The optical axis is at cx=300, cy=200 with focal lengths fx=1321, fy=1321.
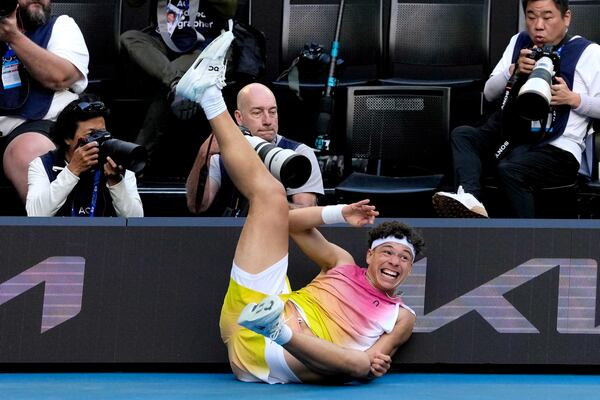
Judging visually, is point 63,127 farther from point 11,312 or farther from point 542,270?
point 542,270

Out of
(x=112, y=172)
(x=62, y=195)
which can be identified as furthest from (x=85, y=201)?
(x=112, y=172)

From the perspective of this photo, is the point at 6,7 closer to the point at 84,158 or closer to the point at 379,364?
the point at 84,158

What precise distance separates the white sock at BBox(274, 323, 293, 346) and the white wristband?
61cm

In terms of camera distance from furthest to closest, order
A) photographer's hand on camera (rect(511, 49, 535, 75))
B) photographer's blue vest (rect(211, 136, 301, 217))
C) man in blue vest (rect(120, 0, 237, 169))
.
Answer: man in blue vest (rect(120, 0, 237, 169)), photographer's hand on camera (rect(511, 49, 535, 75)), photographer's blue vest (rect(211, 136, 301, 217))

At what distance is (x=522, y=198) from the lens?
687cm

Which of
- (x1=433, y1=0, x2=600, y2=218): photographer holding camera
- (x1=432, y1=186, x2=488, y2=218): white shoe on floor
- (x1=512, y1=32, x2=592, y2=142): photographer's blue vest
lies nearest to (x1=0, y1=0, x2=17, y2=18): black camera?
(x1=432, y1=186, x2=488, y2=218): white shoe on floor

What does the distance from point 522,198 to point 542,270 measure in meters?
1.19

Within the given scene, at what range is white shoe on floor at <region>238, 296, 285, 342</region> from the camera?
486 cm

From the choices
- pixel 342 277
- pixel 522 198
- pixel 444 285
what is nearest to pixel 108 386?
pixel 342 277

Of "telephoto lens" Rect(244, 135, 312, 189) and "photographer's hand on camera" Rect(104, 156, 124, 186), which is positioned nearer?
"telephoto lens" Rect(244, 135, 312, 189)

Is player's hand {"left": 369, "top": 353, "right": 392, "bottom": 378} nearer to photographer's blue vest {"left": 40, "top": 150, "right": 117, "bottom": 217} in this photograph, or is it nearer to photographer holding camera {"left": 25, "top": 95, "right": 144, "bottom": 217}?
photographer holding camera {"left": 25, "top": 95, "right": 144, "bottom": 217}

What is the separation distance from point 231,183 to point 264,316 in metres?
1.80

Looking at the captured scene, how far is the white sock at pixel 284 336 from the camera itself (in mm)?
5047

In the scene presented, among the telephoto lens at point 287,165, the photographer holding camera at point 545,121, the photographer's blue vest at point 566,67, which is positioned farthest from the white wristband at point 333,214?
the photographer's blue vest at point 566,67
